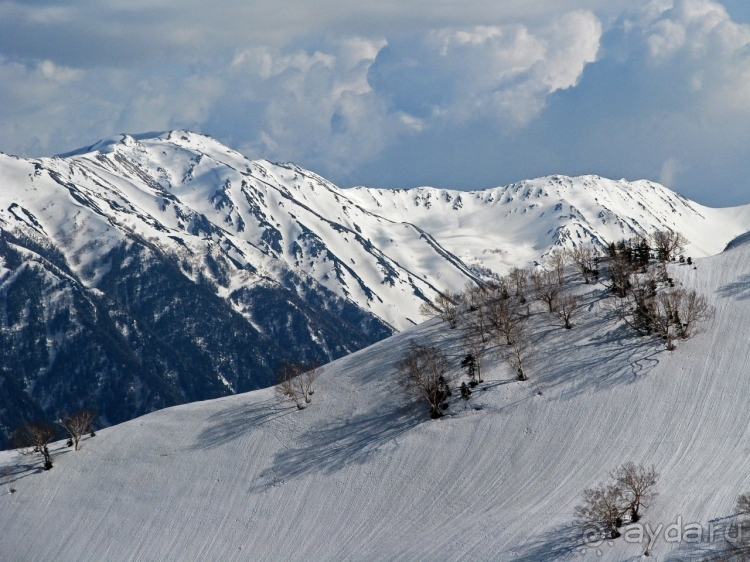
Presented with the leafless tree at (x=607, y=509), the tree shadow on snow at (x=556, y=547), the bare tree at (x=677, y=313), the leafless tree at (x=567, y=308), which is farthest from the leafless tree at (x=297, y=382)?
the bare tree at (x=677, y=313)

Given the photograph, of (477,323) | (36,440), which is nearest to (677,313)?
(477,323)

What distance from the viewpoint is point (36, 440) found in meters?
110

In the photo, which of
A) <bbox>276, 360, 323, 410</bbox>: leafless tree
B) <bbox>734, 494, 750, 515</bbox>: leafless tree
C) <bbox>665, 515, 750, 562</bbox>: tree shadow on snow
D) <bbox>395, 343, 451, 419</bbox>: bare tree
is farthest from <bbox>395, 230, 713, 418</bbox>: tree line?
<bbox>665, 515, 750, 562</bbox>: tree shadow on snow

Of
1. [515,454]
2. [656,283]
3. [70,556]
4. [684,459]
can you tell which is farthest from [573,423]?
[70,556]

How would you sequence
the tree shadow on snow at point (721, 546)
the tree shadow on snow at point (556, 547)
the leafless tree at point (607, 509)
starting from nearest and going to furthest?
the tree shadow on snow at point (721, 546) → the tree shadow on snow at point (556, 547) → the leafless tree at point (607, 509)

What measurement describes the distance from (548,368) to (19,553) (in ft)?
219

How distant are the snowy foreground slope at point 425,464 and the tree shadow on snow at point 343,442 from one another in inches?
8.1

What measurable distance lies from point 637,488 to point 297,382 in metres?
54.4

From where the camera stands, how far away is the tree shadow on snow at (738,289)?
107 meters

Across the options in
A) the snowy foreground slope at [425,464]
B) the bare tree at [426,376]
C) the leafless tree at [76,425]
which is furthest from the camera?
the leafless tree at [76,425]

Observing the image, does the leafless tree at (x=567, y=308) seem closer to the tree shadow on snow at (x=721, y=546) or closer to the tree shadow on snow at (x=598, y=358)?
the tree shadow on snow at (x=598, y=358)

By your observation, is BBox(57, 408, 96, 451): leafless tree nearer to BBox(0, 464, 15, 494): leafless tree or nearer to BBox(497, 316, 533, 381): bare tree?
BBox(0, 464, 15, 494): leafless tree

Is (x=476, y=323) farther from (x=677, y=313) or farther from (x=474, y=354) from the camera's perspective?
(x=677, y=313)

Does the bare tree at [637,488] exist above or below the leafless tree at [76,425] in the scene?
below
